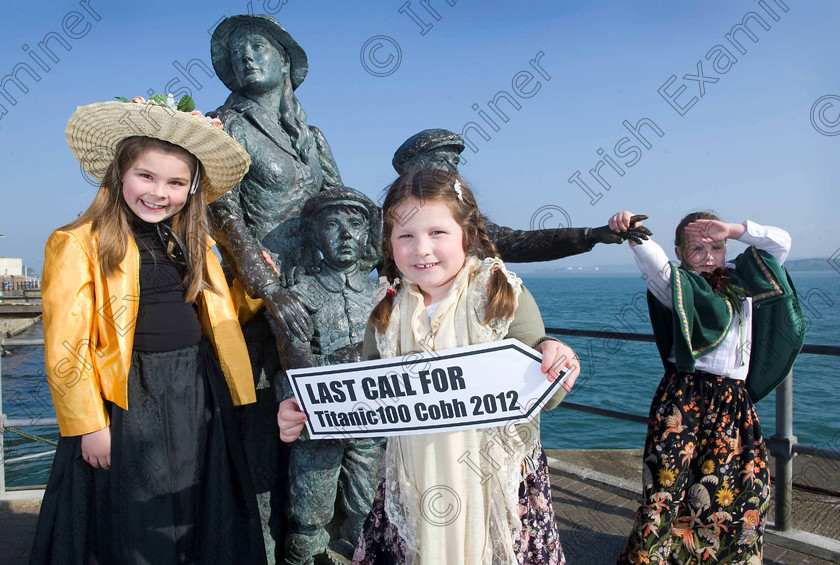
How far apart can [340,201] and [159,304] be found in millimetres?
848

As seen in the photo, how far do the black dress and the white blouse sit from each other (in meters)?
1.89

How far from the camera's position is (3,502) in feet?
11.9

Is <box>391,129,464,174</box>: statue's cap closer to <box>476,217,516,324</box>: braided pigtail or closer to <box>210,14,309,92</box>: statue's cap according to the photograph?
<box>210,14,309,92</box>: statue's cap

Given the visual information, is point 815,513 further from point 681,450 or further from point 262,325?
point 262,325

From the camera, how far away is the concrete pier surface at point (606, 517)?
9.68 feet

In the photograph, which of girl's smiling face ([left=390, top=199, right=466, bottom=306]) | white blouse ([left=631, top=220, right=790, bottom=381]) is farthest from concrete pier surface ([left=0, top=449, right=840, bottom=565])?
girl's smiling face ([left=390, top=199, right=466, bottom=306])

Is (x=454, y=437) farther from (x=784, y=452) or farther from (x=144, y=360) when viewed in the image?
(x=784, y=452)

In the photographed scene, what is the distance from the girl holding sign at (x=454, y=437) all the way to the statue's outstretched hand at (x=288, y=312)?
637 millimetres

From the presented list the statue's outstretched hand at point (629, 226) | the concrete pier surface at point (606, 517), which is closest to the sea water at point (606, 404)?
the concrete pier surface at point (606, 517)

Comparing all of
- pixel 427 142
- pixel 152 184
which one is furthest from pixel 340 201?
pixel 152 184

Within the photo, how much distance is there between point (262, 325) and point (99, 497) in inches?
39.9

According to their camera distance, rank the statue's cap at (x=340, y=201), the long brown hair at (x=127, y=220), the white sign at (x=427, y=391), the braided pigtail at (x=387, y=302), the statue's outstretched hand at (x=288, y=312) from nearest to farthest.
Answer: the white sign at (x=427, y=391) → the braided pigtail at (x=387, y=302) → the long brown hair at (x=127, y=220) → the statue's outstretched hand at (x=288, y=312) → the statue's cap at (x=340, y=201)

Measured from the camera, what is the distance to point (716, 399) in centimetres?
259

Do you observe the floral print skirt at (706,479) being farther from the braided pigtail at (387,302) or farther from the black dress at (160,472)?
the black dress at (160,472)
